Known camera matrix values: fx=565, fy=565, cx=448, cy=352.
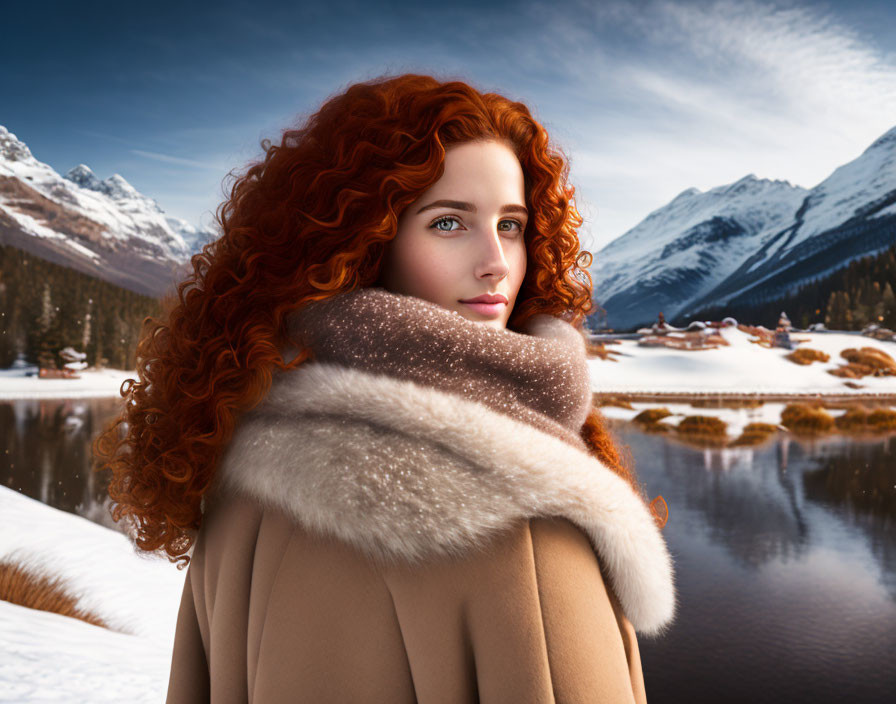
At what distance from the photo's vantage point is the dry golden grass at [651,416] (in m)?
5.48

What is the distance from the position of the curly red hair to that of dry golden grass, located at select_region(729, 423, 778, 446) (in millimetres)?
5181

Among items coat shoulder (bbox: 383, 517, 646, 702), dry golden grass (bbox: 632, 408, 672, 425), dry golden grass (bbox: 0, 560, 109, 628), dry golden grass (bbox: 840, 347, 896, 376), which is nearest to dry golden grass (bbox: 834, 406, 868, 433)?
dry golden grass (bbox: 840, 347, 896, 376)

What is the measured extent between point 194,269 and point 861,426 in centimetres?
607

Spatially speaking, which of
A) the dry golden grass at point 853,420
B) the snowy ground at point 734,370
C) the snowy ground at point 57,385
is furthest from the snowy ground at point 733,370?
the snowy ground at point 57,385

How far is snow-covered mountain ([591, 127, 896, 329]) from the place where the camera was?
5904mm

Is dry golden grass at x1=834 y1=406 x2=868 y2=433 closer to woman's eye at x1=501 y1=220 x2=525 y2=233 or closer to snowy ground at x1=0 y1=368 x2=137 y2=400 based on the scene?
woman's eye at x1=501 y1=220 x2=525 y2=233

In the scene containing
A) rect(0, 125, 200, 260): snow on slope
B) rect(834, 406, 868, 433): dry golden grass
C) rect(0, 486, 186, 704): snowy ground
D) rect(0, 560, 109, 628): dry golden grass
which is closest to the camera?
rect(0, 486, 186, 704): snowy ground

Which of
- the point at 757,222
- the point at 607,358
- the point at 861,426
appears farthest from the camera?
the point at 757,222

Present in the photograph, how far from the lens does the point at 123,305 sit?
14.8 feet

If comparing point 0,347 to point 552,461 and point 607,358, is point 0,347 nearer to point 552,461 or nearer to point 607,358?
point 552,461

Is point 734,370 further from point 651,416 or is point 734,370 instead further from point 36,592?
point 36,592

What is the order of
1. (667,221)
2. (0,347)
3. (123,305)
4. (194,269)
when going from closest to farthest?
1. (194,269)
2. (0,347)
3. (123,305)
4. (667,221)

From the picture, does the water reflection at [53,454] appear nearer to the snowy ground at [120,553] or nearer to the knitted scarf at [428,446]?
the snowy ground at [120,553]

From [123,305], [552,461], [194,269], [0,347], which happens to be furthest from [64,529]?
[552,461]
